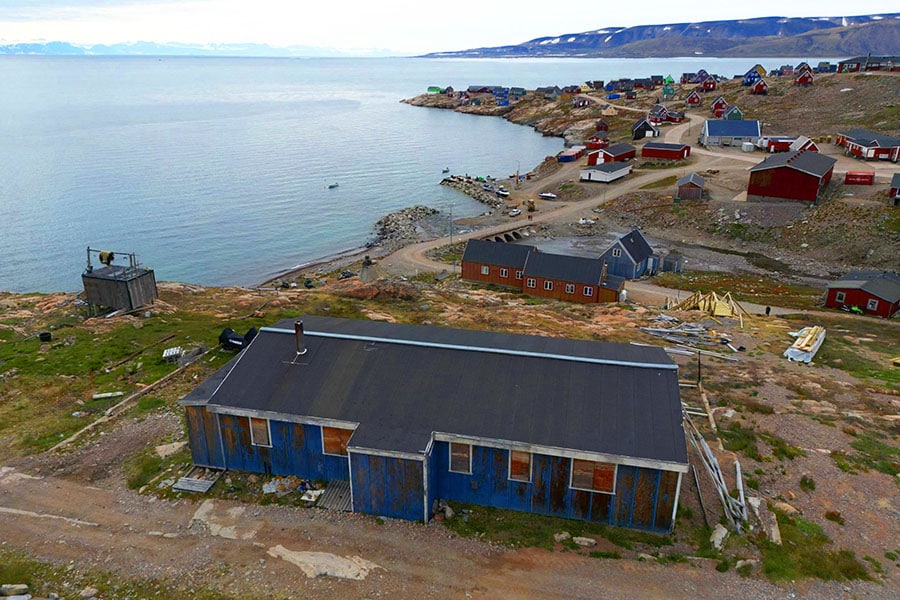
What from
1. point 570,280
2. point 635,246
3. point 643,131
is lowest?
point 570,280

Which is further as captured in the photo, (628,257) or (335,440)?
(628,257)

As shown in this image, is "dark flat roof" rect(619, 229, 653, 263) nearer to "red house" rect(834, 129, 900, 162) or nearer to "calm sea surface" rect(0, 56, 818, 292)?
"calm sea surface" rect(0, 56, 818, 292)

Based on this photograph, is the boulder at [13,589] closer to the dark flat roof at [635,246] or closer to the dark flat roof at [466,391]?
the dark flat roof at [466,391]

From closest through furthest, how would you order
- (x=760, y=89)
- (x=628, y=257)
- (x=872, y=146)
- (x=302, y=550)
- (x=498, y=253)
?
(x=302, y=550) < (x=498, y=253) < (x=628, y=257) < (x=872, y=146) < (x=760, y=89)

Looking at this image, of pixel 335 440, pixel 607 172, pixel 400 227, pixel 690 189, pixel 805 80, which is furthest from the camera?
pixel 805 80

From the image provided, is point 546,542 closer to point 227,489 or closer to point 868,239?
point 227,489

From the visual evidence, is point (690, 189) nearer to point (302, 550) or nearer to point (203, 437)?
point (203, 437)

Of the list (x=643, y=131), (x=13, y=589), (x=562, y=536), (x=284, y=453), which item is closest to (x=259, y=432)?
(x=284, y=453)

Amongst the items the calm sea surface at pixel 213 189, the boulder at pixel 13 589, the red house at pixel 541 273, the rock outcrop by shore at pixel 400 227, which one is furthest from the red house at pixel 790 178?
the boulder at pixel 13 589
